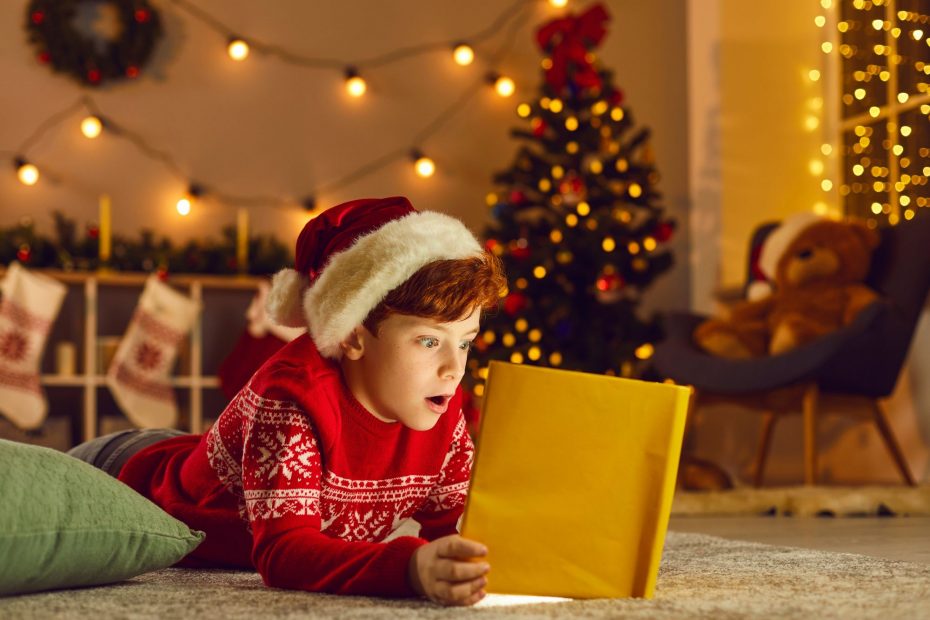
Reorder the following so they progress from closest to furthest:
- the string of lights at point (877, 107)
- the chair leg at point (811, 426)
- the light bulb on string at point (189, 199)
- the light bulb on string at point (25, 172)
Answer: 1. the chair leg at point (811, 426)
2. the string of lights at point (877, 107)
3. the light bulb on string at point (25, 172)
4. the light bulb on string at point (189, 199)

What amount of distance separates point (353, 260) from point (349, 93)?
13.0ft

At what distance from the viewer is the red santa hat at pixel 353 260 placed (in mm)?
1344

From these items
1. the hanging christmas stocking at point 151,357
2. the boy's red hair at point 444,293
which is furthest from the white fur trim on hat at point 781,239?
the boy's red hair at point 444,293

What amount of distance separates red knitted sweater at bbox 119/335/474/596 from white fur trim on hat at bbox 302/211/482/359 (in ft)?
0.16

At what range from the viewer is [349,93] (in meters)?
5.20

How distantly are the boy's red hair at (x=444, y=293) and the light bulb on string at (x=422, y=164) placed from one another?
12.6 ft

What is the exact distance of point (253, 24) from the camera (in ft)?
16.7

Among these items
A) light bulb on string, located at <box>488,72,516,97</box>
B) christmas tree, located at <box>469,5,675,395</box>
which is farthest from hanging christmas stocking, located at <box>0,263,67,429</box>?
light bulb on string, located at <box>488,72,516,97</box>

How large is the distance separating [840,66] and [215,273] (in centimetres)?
263

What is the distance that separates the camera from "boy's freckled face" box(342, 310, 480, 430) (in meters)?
1.31

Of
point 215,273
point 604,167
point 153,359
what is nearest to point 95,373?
point 153,359

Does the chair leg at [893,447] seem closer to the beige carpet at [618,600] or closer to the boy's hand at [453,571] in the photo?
the beige carpet at [618,600]

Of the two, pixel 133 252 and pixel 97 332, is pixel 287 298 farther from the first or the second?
pixel 97 332

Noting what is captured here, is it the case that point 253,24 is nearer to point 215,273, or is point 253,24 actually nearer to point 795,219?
point 215,273
